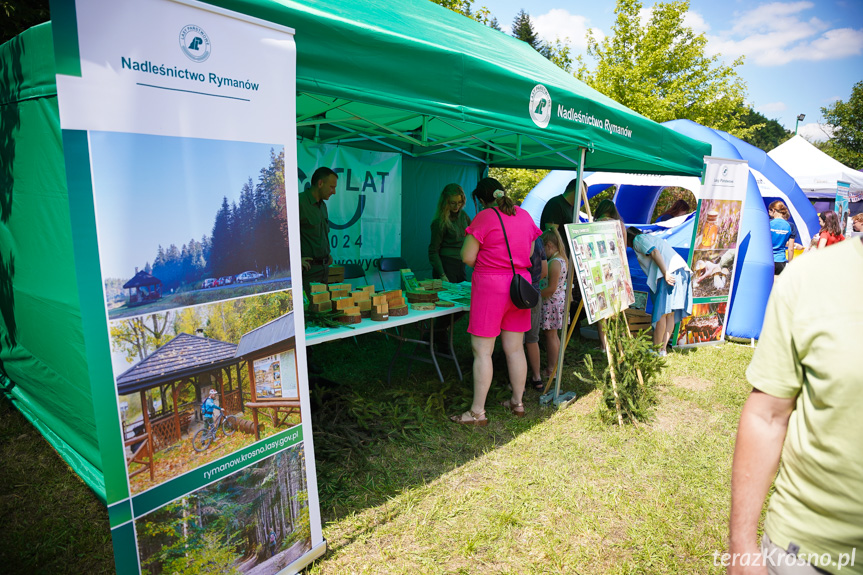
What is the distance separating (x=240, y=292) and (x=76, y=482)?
82.3 inches

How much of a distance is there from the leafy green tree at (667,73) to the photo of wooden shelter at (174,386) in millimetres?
14462

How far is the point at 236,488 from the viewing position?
178 centimetres

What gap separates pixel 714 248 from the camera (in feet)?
18.6

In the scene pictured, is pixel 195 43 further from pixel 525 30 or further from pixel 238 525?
pixel 525 30

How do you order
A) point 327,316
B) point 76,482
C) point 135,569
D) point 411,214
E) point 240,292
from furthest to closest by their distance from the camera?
point 411,214 → point 327,316 → point 76,482 → point 240,292 → point 135,569

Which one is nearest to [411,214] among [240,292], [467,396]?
[467,396]

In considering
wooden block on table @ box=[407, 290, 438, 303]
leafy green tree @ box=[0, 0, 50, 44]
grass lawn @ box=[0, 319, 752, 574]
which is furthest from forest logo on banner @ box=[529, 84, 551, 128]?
leafy green tree @ box=[0, 0, 50, 44]

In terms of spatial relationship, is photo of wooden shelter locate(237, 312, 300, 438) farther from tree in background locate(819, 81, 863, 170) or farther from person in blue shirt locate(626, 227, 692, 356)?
tree in background locate(819, 81, 863, 170)

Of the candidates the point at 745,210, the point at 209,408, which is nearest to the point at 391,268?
the point at 209,408

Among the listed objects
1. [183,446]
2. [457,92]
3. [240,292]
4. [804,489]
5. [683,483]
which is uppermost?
[457,92]

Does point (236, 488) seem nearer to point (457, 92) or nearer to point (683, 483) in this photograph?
point (457, 92)

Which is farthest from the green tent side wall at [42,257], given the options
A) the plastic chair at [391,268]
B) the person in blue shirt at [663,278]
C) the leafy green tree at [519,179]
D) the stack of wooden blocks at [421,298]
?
the leafy green tree at [519,179]
